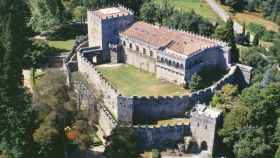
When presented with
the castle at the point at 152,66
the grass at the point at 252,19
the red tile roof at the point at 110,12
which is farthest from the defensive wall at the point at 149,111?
the grass at the point at 252,19

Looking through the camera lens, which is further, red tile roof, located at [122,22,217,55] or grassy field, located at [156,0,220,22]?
grassy field, located at [156,0,220,22]

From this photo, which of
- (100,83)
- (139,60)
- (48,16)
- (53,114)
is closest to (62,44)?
(48,16)

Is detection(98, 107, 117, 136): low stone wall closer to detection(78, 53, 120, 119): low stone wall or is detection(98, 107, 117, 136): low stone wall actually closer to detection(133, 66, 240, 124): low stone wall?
detection(78, 53, 120, 119): low stone wall

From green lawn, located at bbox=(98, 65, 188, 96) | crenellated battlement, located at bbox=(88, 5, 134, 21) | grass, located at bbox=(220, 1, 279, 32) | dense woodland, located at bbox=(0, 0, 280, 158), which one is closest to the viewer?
dense woodland, located at bbox=(0, 0, 280, 158)

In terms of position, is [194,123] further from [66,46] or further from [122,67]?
[66,46]

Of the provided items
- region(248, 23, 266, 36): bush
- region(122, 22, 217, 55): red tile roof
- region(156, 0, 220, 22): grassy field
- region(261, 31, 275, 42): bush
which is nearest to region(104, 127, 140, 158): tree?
region(122, 22, 217, 55): red tile roof

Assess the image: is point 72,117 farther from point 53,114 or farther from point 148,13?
point 148,13

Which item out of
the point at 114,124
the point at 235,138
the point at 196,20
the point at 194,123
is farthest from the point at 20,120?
the point at 196,20

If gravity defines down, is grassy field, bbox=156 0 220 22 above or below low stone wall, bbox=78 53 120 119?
above
